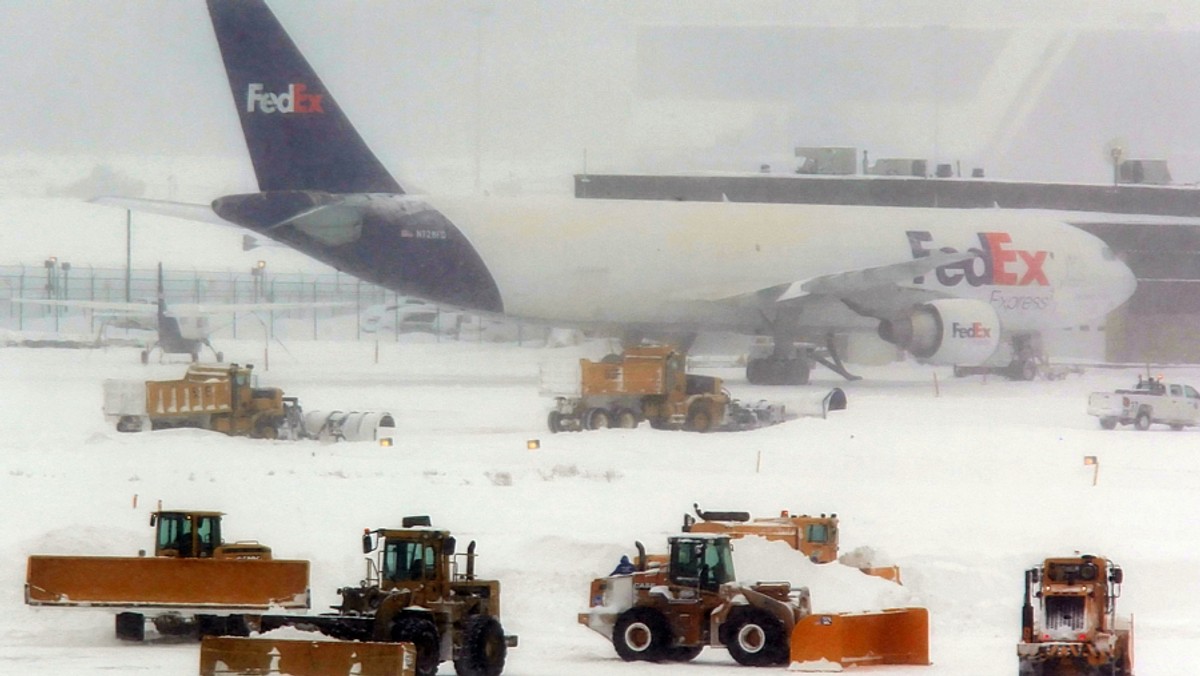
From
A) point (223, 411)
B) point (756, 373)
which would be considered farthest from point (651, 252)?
point (223, 411)

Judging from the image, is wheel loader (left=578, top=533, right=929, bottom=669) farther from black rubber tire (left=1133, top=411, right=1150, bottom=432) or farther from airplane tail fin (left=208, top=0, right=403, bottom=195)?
airplane tail fin (left=208, top=0, right=403, bottom=195)

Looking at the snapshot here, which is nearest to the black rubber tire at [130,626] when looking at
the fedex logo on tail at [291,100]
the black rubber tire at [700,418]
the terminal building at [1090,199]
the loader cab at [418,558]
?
the loader cab at [418,558]

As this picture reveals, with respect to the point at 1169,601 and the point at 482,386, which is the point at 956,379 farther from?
the point at 1169,601

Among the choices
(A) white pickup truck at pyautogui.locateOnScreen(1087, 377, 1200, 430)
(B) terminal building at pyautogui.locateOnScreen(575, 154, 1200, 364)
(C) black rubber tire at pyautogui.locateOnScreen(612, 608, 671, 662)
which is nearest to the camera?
(C) black rubber tire at pyautogui.locateOnScreen(612, 608, 671, 662)

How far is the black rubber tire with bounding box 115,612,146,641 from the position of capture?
1259cm

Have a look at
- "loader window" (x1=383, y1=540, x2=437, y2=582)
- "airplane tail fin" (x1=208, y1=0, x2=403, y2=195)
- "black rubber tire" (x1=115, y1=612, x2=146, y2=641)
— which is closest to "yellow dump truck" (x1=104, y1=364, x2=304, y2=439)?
"airplane tail fin" (x1=208, y1=0, x2=403, y2=195)

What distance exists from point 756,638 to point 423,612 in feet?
8.26

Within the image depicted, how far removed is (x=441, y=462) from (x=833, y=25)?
1980cm

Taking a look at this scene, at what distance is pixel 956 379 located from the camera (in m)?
34.7

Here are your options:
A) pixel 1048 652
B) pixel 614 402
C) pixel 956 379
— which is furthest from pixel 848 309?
pixel 1048 652

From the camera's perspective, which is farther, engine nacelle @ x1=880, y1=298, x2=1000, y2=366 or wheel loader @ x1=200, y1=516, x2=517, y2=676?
engine nacelle @ x1=880, y1=298, x2=1000, y2=366

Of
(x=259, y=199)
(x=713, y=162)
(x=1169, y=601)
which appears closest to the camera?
(x=1169, y=601)

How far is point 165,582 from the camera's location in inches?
484

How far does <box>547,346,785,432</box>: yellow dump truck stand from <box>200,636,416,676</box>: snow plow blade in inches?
568
